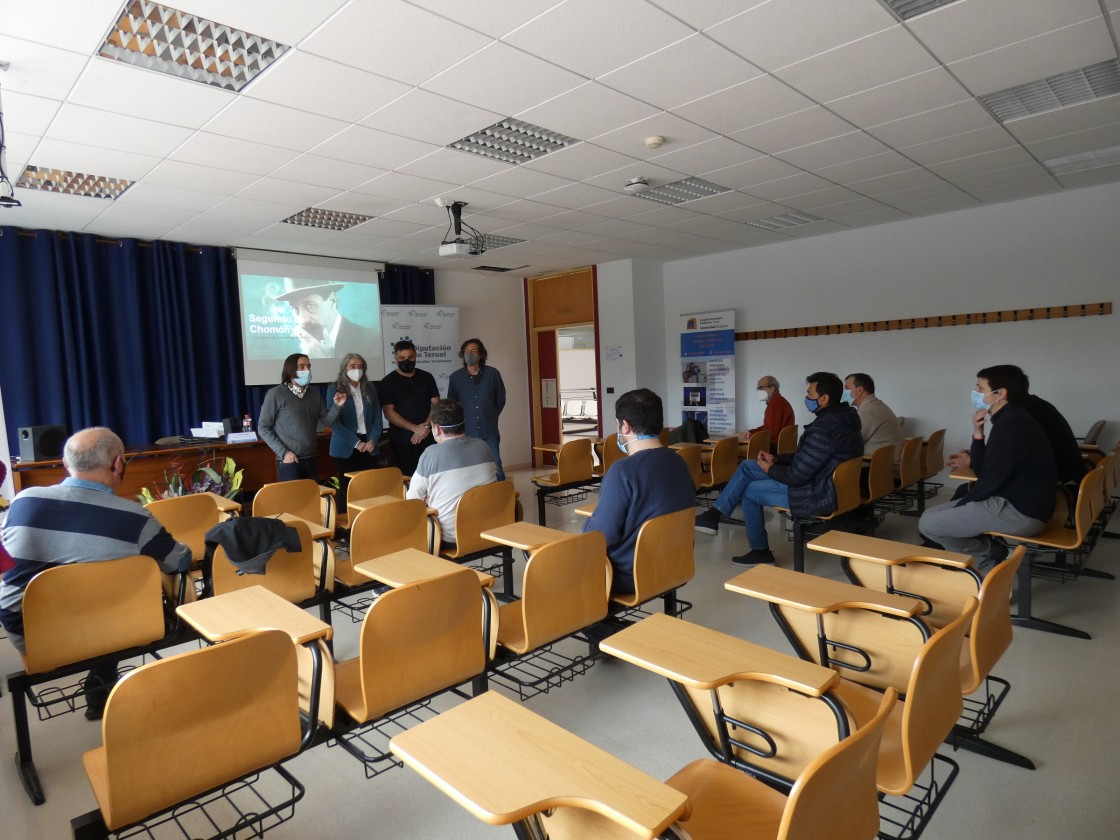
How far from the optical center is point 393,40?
2.77 metres

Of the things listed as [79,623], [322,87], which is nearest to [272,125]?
[322,87]

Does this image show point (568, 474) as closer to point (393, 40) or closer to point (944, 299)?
point (393, 40)

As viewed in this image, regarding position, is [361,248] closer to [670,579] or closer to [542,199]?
[542,199]

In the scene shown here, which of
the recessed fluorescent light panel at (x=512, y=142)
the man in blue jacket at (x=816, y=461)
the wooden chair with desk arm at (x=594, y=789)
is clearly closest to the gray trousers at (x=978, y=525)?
the man in blue jacket at (x=816, y=461)

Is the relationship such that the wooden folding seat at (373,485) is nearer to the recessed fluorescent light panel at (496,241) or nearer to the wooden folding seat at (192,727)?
the wooden folding seat at (192,727)

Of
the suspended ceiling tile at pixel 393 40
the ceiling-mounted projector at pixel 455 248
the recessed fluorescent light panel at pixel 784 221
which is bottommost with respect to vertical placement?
the ceiling-mounted projector at pixel 455 248

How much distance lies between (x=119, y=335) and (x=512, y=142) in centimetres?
456

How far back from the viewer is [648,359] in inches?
348

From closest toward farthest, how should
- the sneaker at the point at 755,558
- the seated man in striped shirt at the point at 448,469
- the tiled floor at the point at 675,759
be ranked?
1. the tiled floor at the point at 675,759
2. the seated man in striped shirt at the point at 448,469
3. the sneaker at the point at 755,558

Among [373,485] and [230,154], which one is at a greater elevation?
[230,154]

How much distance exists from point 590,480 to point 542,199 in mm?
2389

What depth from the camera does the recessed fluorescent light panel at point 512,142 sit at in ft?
12.8

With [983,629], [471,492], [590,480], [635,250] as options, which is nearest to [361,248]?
[635,250]

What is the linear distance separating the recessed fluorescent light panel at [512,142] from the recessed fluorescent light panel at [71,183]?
2470mm
